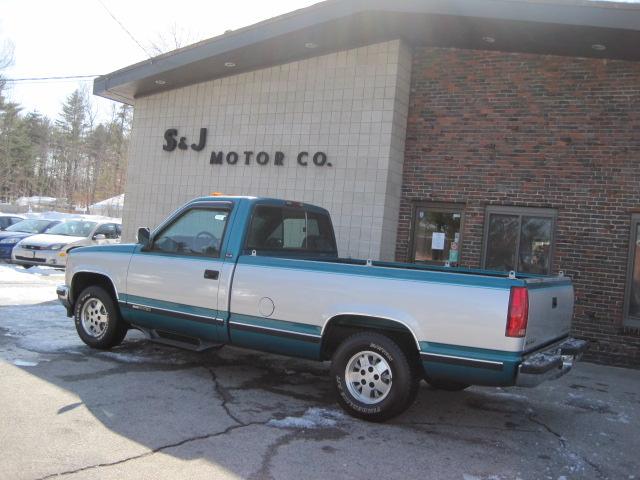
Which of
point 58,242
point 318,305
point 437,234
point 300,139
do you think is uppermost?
point 300,139

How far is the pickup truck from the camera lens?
461 centimetres

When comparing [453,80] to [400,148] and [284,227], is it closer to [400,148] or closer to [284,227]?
[400,148]

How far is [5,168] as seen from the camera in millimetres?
55625

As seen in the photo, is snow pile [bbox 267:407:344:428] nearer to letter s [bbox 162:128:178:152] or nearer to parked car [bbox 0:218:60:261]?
letter s [bbox 162:128:178:152]

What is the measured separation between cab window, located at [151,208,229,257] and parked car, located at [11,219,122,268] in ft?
31.0

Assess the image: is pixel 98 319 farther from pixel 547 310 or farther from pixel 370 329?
pixel 547 310

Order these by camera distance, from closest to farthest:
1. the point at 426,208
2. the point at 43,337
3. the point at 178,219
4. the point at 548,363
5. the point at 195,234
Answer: the point at 548,363 < the point at 195,234 < the point at 178,219 < the point at 43,337 < the point at 426,208

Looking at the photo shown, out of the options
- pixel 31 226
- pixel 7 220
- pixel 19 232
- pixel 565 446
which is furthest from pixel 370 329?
pixel 7 220

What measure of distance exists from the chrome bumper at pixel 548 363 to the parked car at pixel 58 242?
1265cm

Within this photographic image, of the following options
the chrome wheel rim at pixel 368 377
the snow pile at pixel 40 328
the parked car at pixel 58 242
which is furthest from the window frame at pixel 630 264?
the parked car at pixel 58 242

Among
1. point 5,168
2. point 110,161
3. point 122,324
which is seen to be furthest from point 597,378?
point 5,168

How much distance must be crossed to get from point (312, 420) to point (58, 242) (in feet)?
42.1

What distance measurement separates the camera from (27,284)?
12531mm

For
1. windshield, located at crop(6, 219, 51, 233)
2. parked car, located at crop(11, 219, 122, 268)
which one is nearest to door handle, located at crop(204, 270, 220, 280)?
parked car, located at crop(11, 219, 122, 268)
